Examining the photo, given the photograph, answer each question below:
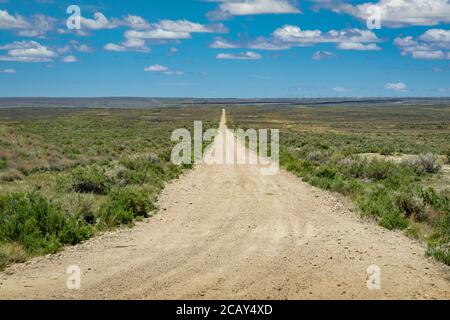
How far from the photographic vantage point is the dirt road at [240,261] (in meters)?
7.48

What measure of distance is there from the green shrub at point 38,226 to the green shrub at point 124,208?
0.97 metres

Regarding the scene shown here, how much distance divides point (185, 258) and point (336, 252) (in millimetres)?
2834

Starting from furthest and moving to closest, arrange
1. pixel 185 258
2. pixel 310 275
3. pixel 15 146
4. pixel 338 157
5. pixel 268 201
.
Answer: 1. pixel 15 146
2. pixel 338 157
3. pixel 268 201
4. pixel 185 258
5. pixel 310 275

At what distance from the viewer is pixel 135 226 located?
12.2 m

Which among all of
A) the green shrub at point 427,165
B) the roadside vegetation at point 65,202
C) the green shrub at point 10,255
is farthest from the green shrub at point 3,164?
the green shrub at point 427,165

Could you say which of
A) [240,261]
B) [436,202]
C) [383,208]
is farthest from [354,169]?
[240,261]

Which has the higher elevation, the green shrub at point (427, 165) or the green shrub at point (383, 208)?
the green shrub at point (383, 208)

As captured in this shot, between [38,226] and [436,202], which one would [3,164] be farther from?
[436,202]

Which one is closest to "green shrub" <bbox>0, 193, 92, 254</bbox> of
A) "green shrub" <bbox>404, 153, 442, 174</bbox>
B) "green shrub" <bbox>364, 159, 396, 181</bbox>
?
"green shrub" <bbox>364, 159, 396, 181</bbox>

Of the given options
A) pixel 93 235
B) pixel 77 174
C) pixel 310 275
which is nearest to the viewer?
pixel 310 275

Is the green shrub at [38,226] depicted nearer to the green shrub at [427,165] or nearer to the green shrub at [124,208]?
the green shrub at [124,208]
